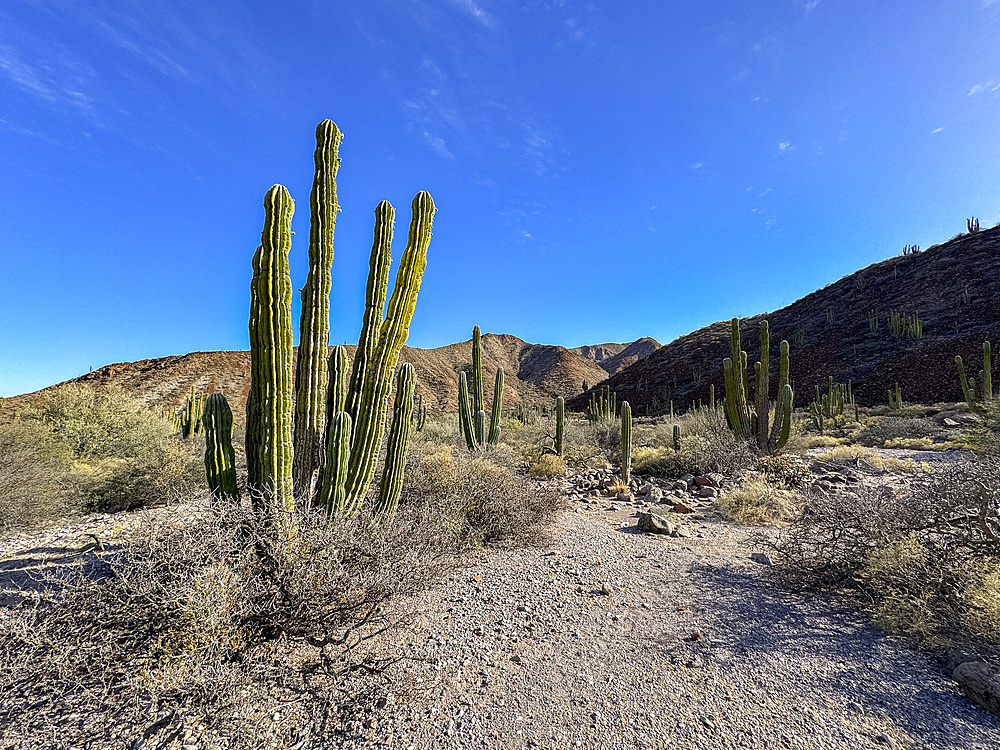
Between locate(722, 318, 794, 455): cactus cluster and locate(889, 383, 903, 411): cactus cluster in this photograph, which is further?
locate(889, 383, 903, 411): cactus cluster

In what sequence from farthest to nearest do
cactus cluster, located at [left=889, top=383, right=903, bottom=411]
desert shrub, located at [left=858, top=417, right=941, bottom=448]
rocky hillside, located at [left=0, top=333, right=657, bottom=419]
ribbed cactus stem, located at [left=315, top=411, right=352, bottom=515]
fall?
1. rocky hillside, located at [left=0, top=333, right=657, bottom=419]
2. cactus cluster, located at [left=889, top=383, right=903, bottom=411]
3. desert shrub, located at [left=858, top=417, right=941, bottom=448]
4. ribbed cactus stem, located at [left=315, top=411, right=352, bottom=515]

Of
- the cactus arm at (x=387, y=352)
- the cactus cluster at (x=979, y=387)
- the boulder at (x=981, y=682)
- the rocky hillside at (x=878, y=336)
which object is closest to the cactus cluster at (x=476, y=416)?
the cactus arm at (x=387, y=352)

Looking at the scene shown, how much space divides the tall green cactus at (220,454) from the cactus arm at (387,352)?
1051mm

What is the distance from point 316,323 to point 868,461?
42.1 ft

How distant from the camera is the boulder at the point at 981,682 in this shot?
2586 mm

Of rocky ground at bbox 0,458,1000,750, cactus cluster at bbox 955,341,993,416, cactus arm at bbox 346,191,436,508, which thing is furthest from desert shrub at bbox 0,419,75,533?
cactus cluster at bbox 955,341,993,416

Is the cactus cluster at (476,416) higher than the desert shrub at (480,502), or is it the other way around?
the cactus cluster at (476,416)

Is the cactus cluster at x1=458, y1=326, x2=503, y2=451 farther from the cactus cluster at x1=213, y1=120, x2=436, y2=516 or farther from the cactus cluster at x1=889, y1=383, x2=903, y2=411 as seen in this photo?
the cactus cluster at x1=889, y1=383, x2=903, y2=411

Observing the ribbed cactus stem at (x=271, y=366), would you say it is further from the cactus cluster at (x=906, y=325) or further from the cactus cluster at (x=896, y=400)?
the cactus cluster at (x=906, y=325)

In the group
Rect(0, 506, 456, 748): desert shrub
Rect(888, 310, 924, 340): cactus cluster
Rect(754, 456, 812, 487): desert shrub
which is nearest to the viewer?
Rect(0, 506, 456, 748): desert shrub

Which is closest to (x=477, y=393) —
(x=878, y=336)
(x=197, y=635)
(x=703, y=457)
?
(x=703, y=457)

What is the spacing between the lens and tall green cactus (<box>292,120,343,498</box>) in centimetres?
444

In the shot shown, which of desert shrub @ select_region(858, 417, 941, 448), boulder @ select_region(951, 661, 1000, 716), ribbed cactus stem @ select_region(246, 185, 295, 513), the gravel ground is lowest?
the gravel ground

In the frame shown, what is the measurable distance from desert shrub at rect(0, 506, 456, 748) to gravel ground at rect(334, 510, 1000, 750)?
575mm
